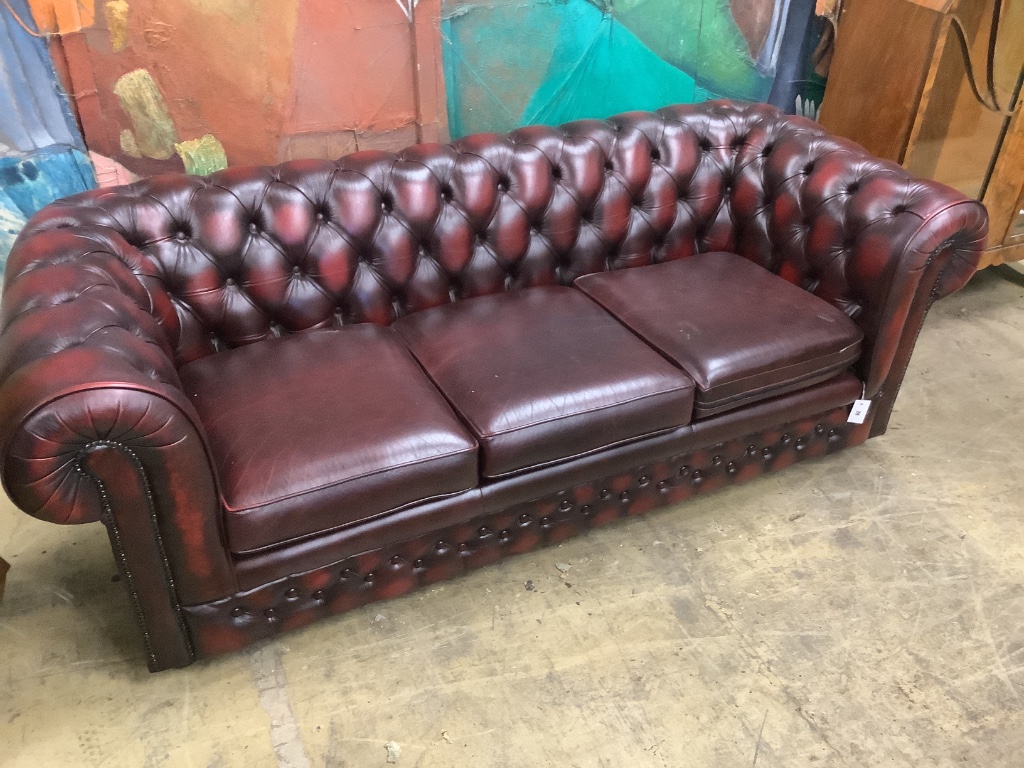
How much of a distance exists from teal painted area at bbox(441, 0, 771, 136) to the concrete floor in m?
1.28

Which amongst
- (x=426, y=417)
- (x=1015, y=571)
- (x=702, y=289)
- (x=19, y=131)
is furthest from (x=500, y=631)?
(x=19, y=131)

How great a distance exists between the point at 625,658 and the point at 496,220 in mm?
1141

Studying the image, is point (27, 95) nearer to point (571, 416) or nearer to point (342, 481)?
point (342, 481)

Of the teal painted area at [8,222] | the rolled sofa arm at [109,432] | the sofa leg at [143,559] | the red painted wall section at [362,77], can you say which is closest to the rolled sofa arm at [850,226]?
the red painted wall section at [362,77]

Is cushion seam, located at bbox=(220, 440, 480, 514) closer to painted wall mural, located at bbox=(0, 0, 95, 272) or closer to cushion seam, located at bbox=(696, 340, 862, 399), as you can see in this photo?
cushion seam, located at bbox=(696, 340, 862, 399)

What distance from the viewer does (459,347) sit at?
181 centimetres

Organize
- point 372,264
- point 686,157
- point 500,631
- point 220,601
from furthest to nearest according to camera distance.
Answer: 1. point 686,157
2. point 372,264
3. point 500,631
4. point 220,601

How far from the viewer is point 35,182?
6.03 ft

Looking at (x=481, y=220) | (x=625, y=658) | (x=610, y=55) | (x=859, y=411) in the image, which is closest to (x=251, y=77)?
(x=481, y=220)

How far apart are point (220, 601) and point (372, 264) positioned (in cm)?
88

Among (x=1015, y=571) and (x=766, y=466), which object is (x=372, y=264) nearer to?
(x=766, y=466)

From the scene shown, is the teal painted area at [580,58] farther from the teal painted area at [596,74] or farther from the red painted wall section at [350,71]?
the red painted wall section at [350,71]

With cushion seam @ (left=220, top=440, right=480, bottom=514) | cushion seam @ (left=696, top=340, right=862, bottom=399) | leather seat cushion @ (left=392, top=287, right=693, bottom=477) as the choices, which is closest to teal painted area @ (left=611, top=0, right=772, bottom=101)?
leather seat cushion @ (left=392, top=287, right=693, bottom=477)

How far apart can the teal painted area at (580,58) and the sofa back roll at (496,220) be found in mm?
235
